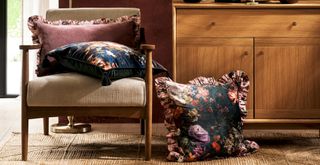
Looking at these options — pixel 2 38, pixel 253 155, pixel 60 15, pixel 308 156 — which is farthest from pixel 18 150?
pixel 2 38

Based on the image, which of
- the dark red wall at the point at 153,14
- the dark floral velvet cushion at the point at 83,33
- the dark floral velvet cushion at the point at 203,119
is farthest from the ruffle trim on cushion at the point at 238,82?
the dark red wall at the point at 153,14

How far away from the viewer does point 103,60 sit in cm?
326

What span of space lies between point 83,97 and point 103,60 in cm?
21

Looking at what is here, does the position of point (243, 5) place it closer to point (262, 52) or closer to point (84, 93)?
point (262, 52)

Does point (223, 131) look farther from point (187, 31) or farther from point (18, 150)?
point (18, 150)

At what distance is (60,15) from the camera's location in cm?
400

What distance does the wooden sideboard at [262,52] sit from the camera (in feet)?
11.8

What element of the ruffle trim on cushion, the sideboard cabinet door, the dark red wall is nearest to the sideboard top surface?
the sideboard cabinet door

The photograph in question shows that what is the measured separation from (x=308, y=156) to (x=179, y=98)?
2.39ft

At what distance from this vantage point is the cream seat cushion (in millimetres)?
3236

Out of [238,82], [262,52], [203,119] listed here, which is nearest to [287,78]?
[262,52]

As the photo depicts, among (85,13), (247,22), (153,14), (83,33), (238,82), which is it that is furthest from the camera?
(153,14)

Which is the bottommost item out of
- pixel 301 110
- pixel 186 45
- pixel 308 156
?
pixel 308 156

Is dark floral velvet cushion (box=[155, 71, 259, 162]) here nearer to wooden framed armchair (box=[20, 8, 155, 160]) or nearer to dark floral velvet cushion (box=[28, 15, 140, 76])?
wooden framed armchair (box=[20, 8, 155, 160])
